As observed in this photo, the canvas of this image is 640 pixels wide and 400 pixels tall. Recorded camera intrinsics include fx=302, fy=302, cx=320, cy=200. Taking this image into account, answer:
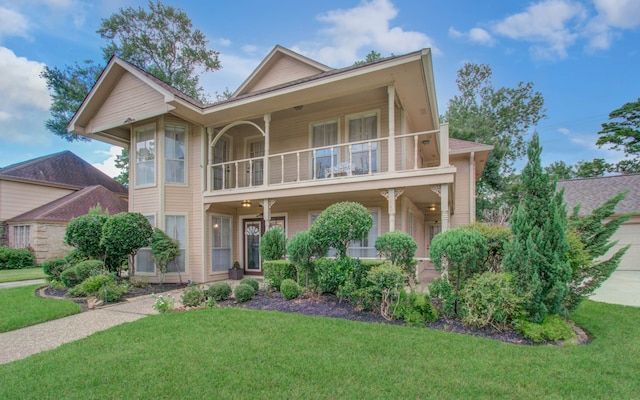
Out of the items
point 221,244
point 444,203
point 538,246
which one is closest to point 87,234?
point 221,244

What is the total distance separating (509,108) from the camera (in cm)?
2581

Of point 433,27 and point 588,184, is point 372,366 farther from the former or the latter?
point 588,184

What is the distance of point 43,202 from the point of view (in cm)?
1789

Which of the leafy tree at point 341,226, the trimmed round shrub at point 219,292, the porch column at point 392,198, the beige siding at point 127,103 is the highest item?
the beige siding at point 127,103

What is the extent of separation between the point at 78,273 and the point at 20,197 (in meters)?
13.5

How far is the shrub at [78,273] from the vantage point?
27.7 feet

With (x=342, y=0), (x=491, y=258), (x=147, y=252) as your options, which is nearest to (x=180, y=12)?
(x=342, y=0)

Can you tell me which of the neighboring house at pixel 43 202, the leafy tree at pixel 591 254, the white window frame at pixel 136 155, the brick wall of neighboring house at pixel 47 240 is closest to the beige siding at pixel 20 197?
the neighboring house at pixel 43 202

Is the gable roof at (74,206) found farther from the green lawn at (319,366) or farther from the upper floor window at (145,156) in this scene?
the green lawn at (319,366)

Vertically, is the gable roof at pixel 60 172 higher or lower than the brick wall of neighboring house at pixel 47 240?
higher

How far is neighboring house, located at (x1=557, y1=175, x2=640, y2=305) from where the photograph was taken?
8273mm

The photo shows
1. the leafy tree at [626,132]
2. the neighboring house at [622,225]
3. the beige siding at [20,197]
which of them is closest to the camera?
the neighboring house at [622,225]

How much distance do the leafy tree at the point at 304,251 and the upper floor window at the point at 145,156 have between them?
22.2 ft

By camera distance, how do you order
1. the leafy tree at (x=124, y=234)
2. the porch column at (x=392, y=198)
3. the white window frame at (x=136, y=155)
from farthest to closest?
1. the white window frame at (x=136, y=155)
2. the leafy tree at (x=124, y=234)
3. the porch column at (x=392, y=198)
